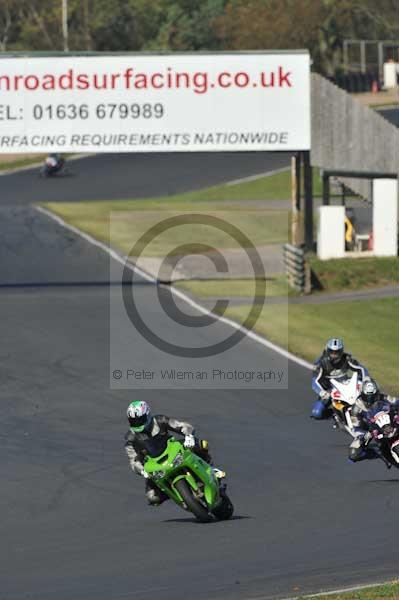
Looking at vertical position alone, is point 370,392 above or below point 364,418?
above

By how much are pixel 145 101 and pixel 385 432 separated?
20.5m

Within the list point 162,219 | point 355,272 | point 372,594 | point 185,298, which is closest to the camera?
point 372,594

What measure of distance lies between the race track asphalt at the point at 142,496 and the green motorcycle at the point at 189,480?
0.23 meters

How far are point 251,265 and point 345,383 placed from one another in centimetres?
2099

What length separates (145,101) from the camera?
3553cm

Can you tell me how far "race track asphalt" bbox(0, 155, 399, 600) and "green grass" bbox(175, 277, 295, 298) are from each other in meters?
3.85

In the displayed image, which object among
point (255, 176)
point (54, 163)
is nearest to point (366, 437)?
point (255, 176)

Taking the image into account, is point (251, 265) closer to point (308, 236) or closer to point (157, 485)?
point (308, 236)

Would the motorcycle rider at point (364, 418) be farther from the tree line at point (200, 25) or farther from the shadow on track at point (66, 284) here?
the tree line at point (200, 25)

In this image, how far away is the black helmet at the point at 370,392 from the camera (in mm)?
18391

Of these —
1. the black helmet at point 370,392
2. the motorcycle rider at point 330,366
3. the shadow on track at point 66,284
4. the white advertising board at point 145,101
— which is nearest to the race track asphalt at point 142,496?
the motorcycle rider at point 330,366

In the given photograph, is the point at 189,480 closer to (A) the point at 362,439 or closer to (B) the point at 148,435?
(B) the point at 148,435

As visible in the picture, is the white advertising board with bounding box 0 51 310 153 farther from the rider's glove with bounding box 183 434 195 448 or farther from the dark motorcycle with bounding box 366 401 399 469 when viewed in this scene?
the rider's glove with bounding box 183 434 195 448

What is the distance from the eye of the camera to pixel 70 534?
48.0 feet
